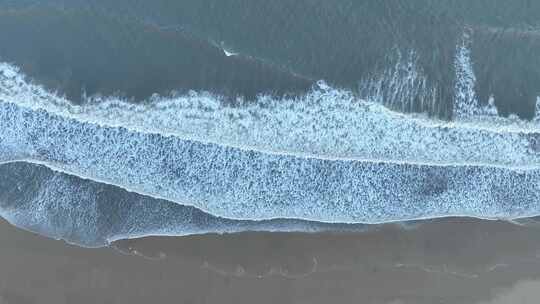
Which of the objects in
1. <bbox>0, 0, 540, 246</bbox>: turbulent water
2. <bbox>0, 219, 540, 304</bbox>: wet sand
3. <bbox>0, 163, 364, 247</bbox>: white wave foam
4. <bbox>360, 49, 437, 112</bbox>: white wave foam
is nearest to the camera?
<bbox>0, 219, 540, 304</bbox>: wet sand

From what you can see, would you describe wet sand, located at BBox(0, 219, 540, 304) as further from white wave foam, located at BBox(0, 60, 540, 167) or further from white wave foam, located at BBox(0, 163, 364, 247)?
white wave foam, located at BBox(0, 60, 540, 167)

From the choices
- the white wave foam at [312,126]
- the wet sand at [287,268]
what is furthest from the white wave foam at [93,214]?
the white wave foam at [312,126]

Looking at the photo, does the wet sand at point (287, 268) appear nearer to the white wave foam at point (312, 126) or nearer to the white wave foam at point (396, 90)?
the white wave foam at point (312, 126)

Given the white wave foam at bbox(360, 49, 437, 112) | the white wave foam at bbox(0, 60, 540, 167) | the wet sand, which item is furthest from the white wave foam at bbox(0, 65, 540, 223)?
the wet sand

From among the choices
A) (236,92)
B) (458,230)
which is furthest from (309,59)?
(458,230)

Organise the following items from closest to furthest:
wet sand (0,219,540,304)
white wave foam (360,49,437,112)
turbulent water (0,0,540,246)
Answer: wet sand (0,219,540,304)
turbulent water (0,0,540,246)
white wave foam (360,49,437,112)

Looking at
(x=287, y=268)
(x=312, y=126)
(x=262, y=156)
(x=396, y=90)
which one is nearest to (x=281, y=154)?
(x=262, y=156)

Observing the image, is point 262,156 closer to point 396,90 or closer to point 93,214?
point 396,90
